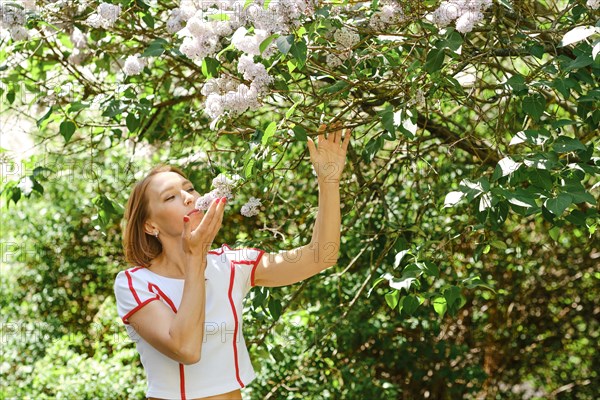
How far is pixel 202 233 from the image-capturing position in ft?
7.11

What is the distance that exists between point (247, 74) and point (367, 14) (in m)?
0.65

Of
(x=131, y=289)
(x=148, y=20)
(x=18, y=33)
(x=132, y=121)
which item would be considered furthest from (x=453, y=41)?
(x=18, y=33)

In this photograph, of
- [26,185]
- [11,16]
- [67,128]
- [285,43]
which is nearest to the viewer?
[285,43]

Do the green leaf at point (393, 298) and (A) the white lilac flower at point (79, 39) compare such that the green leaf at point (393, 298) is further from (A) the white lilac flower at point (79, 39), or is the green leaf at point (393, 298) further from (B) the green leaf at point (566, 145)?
(A) the white lilac flower at point (79, 39)

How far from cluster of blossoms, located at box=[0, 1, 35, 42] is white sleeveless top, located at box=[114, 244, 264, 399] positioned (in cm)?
125

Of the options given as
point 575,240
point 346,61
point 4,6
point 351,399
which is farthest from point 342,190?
point 575,240

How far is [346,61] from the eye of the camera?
2.89 meters

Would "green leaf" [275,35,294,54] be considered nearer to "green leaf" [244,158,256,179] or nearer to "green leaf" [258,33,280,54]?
"green leaf" [258,33,280,54]

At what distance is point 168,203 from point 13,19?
117cm

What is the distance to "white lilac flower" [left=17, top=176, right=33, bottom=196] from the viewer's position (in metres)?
3.50

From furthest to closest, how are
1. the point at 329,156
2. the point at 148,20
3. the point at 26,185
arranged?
the point at 26,185 < the point at 148,20 < the point at 329,156

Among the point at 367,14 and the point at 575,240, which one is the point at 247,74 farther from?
the point at 575,240

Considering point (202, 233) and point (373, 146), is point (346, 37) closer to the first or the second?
point (373, 146)

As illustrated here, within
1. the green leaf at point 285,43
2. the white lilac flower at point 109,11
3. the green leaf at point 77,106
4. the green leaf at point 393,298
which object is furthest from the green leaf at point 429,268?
the green leaf at point 77,106
